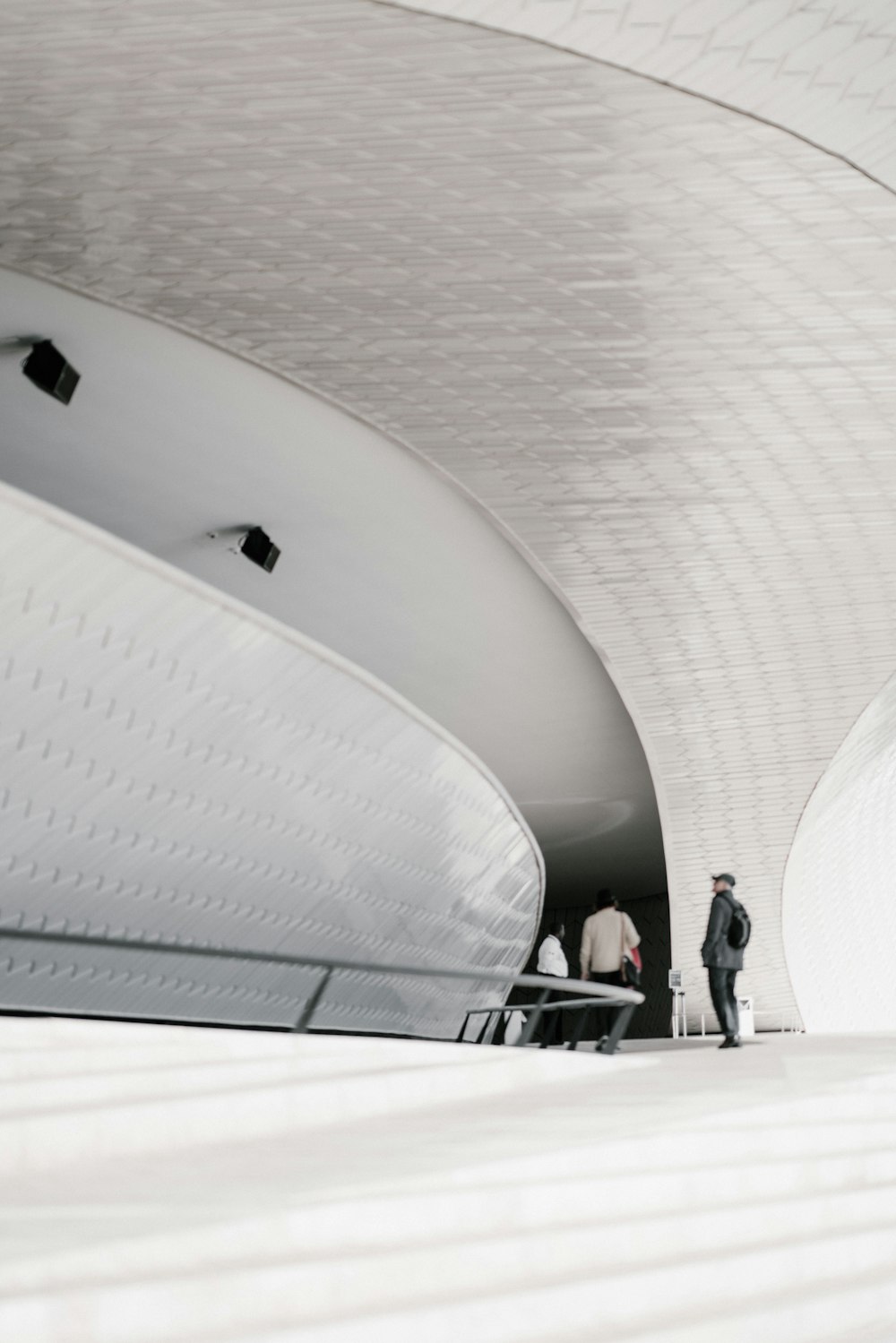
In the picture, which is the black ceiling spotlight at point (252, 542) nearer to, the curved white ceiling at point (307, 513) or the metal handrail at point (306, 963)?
the curved white ceiling at point (307, 513)

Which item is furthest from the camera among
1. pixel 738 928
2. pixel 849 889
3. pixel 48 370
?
pixel 849 889

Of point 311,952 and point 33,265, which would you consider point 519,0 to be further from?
point 311,952

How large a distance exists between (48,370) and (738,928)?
5.81m

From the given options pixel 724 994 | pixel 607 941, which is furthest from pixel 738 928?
pixel 607 941

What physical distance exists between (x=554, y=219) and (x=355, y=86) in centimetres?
160

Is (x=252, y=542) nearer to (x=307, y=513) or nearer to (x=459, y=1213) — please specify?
(x=307, y=513)

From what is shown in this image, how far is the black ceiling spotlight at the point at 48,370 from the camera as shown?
8859mm

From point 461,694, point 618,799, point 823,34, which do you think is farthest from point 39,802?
point 618,799

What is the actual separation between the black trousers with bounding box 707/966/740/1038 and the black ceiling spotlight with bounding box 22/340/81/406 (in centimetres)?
572

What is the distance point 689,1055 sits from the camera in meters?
7.81

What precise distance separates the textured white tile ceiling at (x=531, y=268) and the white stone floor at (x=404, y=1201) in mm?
4994

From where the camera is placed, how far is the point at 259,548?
11109mm

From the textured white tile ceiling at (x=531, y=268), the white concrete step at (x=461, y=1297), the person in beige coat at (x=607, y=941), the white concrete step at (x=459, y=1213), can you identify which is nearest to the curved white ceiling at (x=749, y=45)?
the textured white tile ceiling at (x=531, y=268)

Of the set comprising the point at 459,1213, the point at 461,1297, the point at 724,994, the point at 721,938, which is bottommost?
the point at 461,1297
